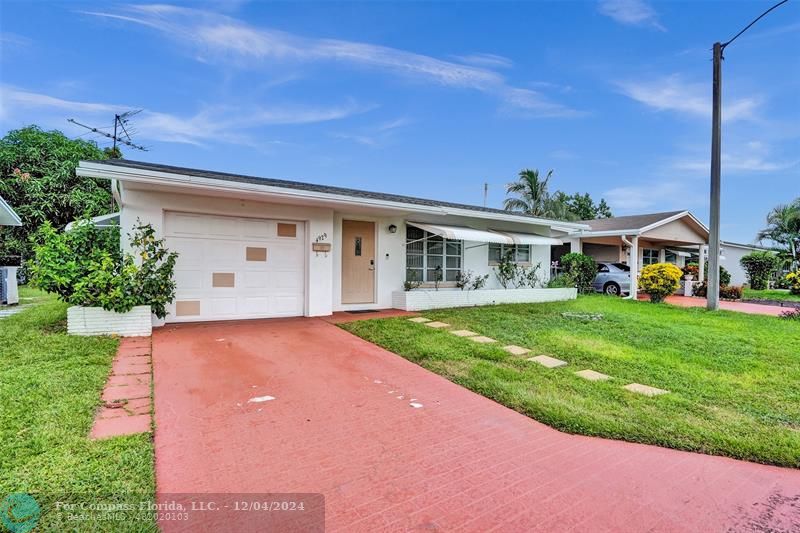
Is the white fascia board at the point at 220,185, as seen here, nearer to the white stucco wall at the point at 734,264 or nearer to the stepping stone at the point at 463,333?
the stepping stone at the point at 463,333

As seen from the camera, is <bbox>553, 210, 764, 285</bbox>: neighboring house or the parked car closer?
<bbox>553, 210, 764, 285</bbox>: neighboring house

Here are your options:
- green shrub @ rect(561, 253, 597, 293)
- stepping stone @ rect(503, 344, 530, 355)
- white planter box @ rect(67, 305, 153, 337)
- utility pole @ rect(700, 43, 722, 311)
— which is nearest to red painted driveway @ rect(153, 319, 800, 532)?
stepping stone @ rect(503, 344, 530, 355)

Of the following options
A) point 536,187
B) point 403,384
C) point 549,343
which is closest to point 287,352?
point 403,384

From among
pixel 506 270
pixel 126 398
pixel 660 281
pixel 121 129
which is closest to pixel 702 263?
pixel 660 281

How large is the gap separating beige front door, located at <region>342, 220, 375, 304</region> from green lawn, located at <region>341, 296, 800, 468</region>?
218 cm

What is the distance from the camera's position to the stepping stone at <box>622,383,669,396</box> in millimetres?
5144

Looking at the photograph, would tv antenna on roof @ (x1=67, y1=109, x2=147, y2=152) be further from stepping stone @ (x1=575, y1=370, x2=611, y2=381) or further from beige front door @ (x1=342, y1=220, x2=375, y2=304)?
stepping stone @ (x1=575, y1=370, x2=611, y2=381)

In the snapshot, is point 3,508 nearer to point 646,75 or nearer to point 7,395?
point 7,395

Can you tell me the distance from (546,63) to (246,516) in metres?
18.8

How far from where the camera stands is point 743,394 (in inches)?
203

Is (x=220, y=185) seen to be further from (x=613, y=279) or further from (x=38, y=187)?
(x=38, y=187)

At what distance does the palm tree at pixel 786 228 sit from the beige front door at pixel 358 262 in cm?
3017

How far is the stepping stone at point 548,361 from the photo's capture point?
6.41m

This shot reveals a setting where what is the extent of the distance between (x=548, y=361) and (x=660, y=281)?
40.5 feet
